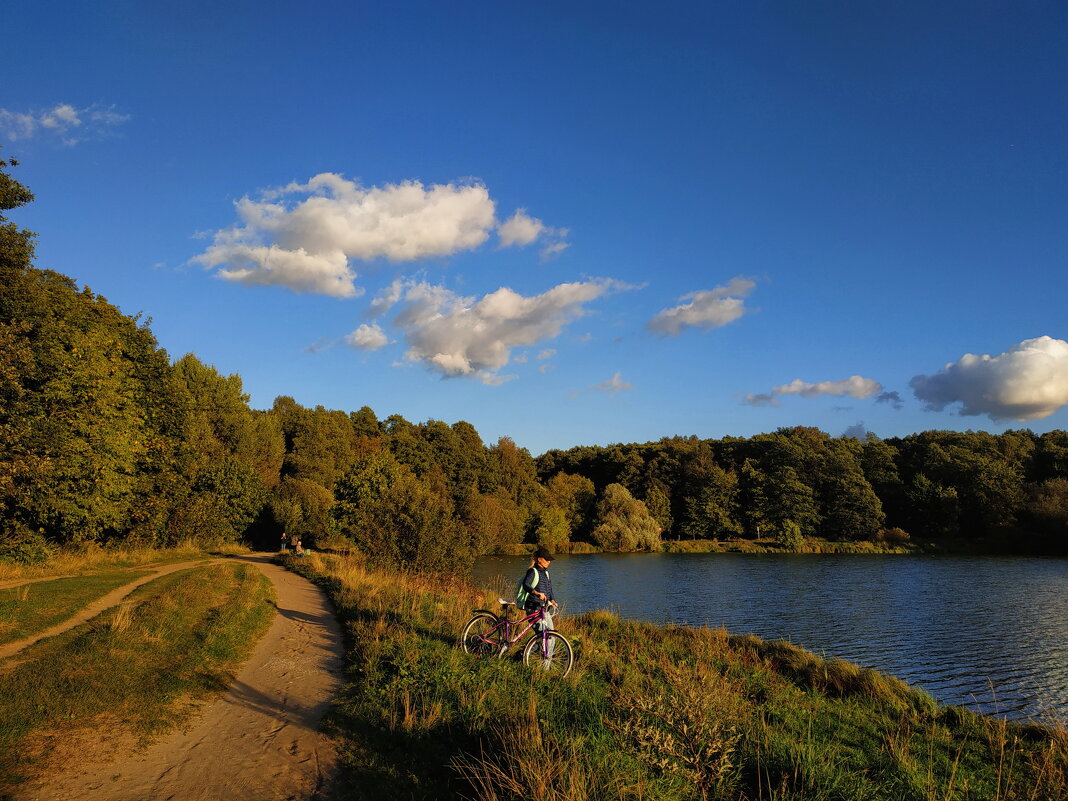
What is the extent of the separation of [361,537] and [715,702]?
21.6 meters

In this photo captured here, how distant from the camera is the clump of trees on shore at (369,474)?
2392 centimetres

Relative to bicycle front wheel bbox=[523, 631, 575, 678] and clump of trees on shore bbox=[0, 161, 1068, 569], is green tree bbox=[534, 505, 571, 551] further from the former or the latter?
bicycle front wheel bbox=[523, 631, 575, 678]

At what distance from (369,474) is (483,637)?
3512 centimetres

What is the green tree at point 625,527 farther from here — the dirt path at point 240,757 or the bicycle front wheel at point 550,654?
the dirt path at point 240,757

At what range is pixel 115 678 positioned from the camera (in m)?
8.52

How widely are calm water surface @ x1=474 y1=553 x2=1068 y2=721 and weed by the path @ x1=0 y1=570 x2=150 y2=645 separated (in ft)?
43.9

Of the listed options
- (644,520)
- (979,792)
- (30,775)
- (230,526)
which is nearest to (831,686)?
(979,792)

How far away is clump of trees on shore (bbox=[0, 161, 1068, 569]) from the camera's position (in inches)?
942

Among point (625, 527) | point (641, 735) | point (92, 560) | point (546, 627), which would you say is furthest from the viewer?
point (625, 527)

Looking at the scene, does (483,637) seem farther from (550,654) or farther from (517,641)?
(550,654)

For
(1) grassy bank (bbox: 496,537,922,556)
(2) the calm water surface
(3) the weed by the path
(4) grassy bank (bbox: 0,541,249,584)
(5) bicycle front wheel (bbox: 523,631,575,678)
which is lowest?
(1) grassy bank (bbox: 496,537,922,556)

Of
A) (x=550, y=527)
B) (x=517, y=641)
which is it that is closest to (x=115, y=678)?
(x=517, y=641)

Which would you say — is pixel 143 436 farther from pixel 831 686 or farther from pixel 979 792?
pixel 979 792

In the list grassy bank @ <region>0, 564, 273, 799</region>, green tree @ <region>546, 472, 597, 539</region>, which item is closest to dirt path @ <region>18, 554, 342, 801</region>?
grassy bank @ <region>0, 564, 273, 799</region>
